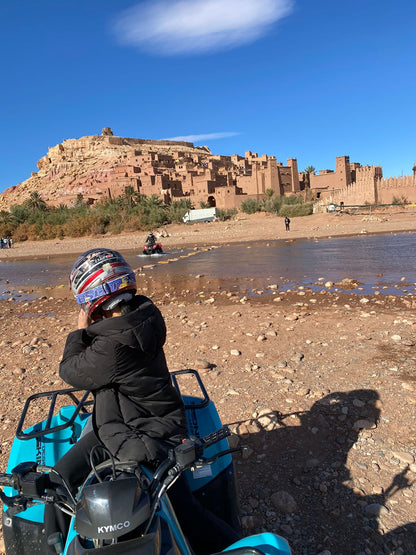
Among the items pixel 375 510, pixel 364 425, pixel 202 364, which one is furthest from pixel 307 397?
pixel 375 510

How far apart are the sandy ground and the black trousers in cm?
46

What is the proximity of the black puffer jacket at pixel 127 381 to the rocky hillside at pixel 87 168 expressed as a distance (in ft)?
251

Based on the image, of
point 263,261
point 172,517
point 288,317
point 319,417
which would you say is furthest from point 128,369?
point 263,261

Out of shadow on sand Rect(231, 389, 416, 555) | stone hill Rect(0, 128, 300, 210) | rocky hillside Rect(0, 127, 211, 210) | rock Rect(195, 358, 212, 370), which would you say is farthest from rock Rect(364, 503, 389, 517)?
rocky hillside Rect(0, 127, 211, 210)

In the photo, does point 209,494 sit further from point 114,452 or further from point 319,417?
point 319,417

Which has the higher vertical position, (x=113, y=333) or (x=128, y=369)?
(x=113, y=333)

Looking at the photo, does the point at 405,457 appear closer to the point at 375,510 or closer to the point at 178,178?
the point at 375,510

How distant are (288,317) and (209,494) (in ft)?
16.1

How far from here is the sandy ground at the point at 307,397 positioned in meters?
2.65

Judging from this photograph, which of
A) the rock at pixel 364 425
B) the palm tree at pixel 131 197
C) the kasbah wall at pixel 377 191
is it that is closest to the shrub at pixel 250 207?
the kasbah wall at pixel 377 191

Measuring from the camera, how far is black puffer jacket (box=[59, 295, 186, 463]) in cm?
196

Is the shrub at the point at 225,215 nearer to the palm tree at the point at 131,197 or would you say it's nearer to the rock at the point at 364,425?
the palm tree at the point at 131,197

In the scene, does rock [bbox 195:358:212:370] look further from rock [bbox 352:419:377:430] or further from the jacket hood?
the jacket hood

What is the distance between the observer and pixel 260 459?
3283 mm
